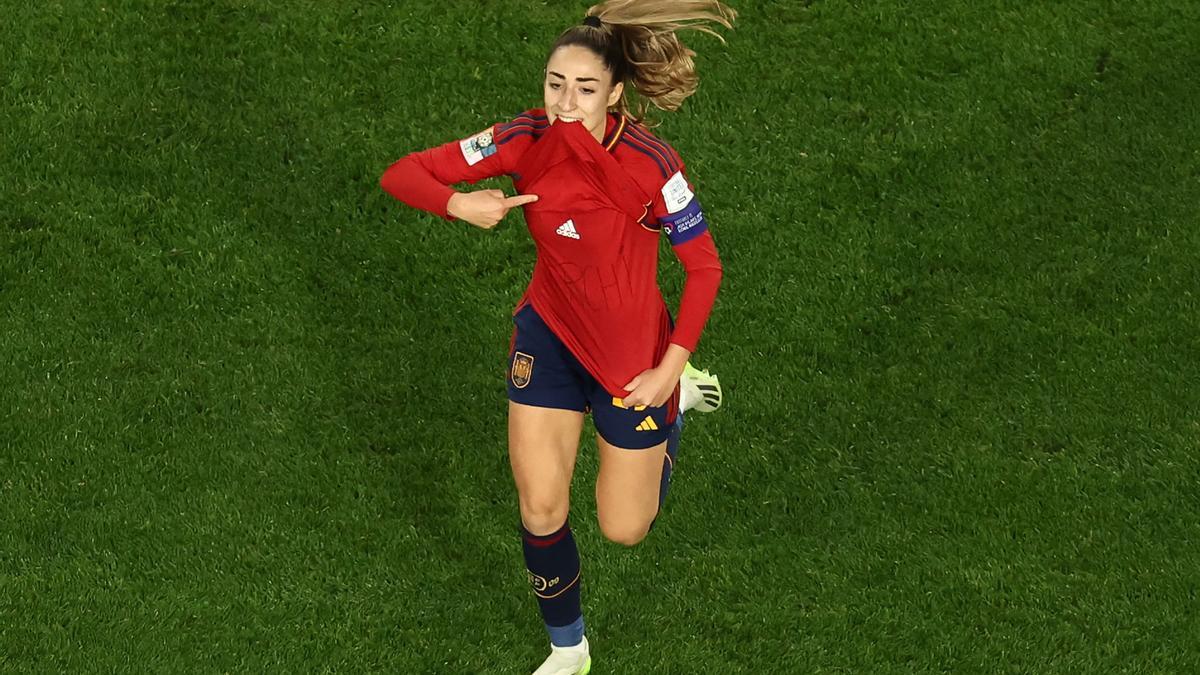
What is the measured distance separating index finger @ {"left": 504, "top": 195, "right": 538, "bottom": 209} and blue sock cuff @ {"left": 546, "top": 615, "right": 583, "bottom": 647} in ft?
6.92

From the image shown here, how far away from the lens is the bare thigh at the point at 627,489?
8.39 metres

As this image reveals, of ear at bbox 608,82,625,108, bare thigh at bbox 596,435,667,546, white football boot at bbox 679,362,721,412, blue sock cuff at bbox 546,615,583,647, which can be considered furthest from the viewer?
white football boot at bbox 679,362,721,412

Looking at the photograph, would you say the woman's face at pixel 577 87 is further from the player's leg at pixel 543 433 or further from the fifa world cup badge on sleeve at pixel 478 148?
the player's leg at pixel 543 433

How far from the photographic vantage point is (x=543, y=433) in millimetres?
8133

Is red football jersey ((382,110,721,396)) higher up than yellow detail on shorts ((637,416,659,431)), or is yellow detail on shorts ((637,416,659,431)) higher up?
red football jersey ((382,110,721,396))

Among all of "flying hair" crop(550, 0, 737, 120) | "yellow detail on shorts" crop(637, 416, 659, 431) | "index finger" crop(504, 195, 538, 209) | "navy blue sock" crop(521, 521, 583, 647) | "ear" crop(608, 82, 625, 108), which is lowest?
"navy blue sock" crop(521, 521, 583, 647)

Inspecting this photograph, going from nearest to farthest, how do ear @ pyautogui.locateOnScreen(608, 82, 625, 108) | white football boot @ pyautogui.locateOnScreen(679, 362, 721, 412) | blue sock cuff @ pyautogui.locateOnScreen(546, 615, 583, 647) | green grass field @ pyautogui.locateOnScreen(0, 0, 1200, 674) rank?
1. ear @ pyautogui.locateOnScreen(608, 82, 625, 108)
2. blue sock cuff @ pyautogui.locateOnScreen(546, 615, 583, 647)
3. green grass field @ pyautogui.locateOnScreen(0, 0, 1200, 674)
4. white football boot @ pyautogui.locateOnScreen(679, 362, 721, 412)

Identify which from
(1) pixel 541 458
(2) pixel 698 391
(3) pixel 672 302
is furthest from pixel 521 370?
(3) pixel 672 302

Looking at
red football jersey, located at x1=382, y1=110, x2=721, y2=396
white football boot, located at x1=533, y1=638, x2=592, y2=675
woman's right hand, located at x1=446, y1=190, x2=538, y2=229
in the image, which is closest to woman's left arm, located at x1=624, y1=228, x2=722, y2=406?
red football jersey, located at x1=382, y1=110, x2=721, y2=396

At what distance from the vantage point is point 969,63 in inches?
432

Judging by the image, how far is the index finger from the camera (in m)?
7.50

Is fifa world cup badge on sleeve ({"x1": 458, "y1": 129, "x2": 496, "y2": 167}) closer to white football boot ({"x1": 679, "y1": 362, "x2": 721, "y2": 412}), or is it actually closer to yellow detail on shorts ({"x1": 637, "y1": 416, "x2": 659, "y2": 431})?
yellow detail on shorts ({"x1": 637, "y1": 416, "x2": 659, "y2": 431})

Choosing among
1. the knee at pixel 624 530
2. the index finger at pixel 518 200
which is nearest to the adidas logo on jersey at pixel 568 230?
the index finger at pixel 518 200

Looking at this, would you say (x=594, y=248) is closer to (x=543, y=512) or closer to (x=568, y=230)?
(x=568, y=230)
